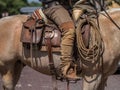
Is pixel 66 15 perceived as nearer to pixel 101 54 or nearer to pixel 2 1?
pixel 101 54

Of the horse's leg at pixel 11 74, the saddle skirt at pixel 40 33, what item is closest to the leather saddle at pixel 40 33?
the saddle skirt at pixel 40 33

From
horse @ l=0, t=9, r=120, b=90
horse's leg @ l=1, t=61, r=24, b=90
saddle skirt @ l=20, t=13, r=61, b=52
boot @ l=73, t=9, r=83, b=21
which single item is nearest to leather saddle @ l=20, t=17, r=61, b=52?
saddle skirt @ l=20, t=13, r=61, b=52

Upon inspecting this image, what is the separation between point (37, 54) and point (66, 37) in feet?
2.21

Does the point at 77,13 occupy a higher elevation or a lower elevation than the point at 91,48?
higher

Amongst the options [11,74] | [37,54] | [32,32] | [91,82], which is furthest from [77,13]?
[11,74]

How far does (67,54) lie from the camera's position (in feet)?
21.6

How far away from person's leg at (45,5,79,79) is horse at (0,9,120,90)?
0.62ft

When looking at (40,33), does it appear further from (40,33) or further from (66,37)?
(66,37)

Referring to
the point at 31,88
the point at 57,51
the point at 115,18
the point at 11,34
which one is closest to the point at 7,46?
the point at 11,34

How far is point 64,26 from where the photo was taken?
21.6ft

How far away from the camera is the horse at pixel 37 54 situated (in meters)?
6.51

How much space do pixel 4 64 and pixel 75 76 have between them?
1.34m

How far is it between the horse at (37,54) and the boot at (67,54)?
0.54ft

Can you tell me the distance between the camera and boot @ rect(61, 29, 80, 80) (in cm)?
654
